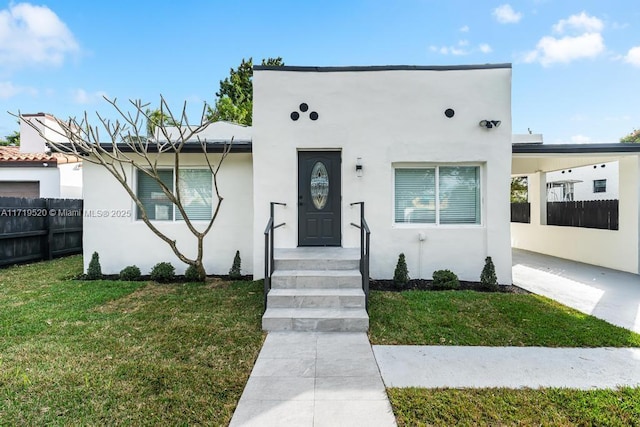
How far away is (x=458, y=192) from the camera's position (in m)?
6.93

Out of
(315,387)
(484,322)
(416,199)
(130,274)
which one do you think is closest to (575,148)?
(416,199)

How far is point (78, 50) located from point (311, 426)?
17.9 metres

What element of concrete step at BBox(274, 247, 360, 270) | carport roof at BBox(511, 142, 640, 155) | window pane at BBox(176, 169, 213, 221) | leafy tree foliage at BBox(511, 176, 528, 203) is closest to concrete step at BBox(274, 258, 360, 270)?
concrete step at BBox(274, 247, 360, 270)

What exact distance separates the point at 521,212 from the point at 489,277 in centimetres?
739

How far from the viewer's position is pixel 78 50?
14.1 m

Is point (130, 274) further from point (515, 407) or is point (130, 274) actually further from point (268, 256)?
point (515, 407)

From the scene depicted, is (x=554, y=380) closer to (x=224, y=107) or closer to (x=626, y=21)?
(x=626, y=21)

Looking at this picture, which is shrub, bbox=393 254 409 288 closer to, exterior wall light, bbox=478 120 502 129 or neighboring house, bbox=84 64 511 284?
neighboring house, bbox=84 64 511 284

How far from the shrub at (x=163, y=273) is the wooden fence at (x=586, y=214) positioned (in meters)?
11.0

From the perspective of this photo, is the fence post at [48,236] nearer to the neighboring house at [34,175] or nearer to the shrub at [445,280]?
the neighboring house at [34,175]

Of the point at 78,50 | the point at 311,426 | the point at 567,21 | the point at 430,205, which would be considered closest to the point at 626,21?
the point at 567,21

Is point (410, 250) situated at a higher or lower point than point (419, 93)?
lower

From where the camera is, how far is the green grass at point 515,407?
2596 millimetres

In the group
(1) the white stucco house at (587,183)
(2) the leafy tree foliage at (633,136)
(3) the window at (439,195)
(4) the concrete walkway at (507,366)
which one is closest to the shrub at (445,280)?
(3) the window at (439,195)
